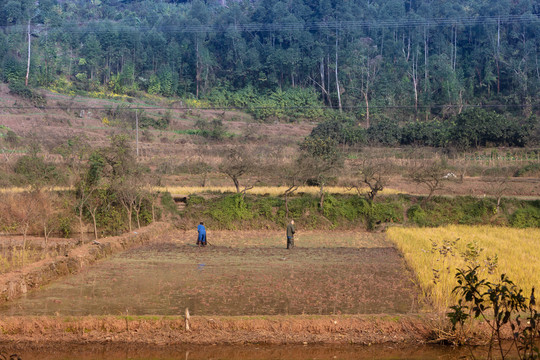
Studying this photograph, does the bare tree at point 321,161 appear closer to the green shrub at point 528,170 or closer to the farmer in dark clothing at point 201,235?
the farmer in dark clothing at point 201,235

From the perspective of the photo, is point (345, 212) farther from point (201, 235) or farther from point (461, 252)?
point (461, 252)

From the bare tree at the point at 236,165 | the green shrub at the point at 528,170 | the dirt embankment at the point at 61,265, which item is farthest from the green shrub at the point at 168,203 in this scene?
the green shrub at the point at 528,170

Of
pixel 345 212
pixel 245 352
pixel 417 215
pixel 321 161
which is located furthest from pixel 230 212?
pixel 245 352

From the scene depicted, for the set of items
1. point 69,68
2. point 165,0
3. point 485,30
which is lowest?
point 69,68

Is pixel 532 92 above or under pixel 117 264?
above

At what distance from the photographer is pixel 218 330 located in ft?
29.8

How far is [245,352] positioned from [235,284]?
4.20 metres

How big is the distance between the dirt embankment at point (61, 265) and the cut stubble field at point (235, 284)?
0.35m

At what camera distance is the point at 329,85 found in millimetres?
68812

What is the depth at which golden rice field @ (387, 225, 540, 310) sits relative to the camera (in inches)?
460

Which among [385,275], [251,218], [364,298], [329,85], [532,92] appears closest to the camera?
[364,298]

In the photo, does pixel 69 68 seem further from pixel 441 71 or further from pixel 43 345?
pixel 43 345

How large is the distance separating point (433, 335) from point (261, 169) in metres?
23.5

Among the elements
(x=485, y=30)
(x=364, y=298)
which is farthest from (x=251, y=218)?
(x=485, y=30)
